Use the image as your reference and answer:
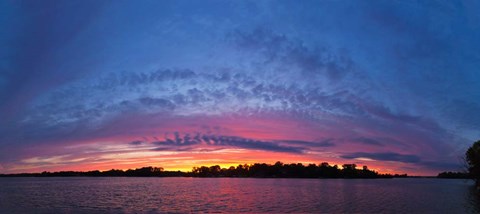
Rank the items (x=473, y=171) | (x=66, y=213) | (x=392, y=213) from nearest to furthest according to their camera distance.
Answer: (x=66, y=213) → (x=392, y=213) → (x=473, y=171)

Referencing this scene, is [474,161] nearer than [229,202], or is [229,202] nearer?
[229,202]

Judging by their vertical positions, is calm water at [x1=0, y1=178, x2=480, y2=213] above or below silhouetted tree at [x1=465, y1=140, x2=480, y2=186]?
below

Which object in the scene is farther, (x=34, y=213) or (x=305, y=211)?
(x=305, y=211)

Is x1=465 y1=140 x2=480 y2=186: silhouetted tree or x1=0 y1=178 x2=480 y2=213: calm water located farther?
x1=465 y1=140 x2=480 y2=186: silhouetted tree

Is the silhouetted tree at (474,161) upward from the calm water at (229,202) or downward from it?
upward

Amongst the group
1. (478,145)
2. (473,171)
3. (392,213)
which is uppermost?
(478,145)

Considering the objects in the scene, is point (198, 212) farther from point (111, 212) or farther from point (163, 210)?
point (111, 212)

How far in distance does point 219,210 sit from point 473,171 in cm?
9391

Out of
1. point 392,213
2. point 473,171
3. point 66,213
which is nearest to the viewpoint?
point 66,213

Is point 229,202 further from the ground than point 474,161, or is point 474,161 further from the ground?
point 474,161

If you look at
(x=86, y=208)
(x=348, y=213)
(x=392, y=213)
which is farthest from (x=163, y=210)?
(x=392, y=213)

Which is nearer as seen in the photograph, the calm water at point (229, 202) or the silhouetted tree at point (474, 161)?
the calm water at point (229, 202)

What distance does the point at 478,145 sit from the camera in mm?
114438

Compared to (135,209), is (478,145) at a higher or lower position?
higher
